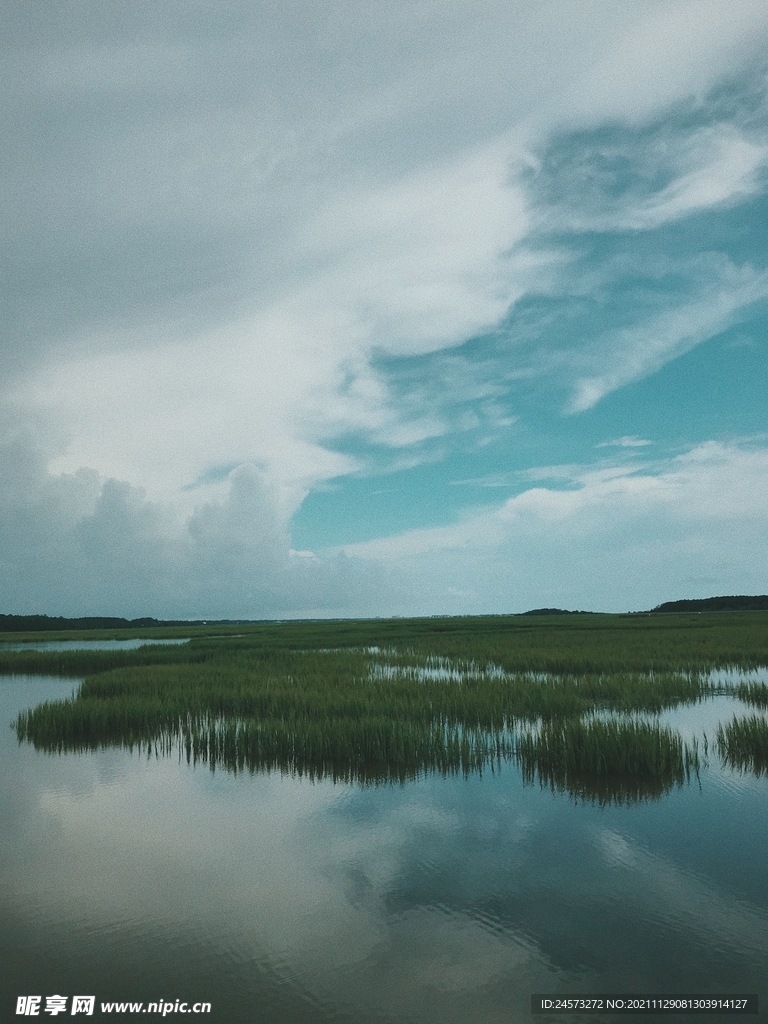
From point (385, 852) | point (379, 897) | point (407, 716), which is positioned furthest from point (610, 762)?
point (379, 897)

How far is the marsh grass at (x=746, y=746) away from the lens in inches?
387

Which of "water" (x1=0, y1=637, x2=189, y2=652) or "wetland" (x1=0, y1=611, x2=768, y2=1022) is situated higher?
"wetland" (x1=0, y1=611, x2=768, y2=1022)

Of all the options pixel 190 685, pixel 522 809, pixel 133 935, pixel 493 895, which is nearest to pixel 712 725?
pixel 522 809

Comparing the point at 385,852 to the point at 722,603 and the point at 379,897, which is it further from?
the point at 722,603

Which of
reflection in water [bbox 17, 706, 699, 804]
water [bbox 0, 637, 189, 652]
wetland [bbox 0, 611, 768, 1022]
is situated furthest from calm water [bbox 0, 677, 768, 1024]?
water [bbox 0, 637, 189, 652]

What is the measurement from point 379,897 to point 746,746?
766 cm

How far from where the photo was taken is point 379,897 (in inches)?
228

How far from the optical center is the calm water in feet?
14.8

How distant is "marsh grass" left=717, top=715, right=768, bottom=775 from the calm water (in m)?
0.74

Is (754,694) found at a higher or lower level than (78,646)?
higher

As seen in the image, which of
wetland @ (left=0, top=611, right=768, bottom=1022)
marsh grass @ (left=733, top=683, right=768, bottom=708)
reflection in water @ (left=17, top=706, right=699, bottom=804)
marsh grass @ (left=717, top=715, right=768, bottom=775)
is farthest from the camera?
marsh grass @ (left=733, top=683, right=768, bottom=708)

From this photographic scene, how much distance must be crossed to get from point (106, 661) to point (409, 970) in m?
27.8

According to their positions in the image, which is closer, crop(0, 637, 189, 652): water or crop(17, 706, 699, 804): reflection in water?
crop(17, 706, 699, 804): reflection in water

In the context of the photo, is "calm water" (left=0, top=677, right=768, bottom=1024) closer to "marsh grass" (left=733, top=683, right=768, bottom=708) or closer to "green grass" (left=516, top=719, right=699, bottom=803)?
"green grass" (left=516, top=719, right=699, bottom=803)
